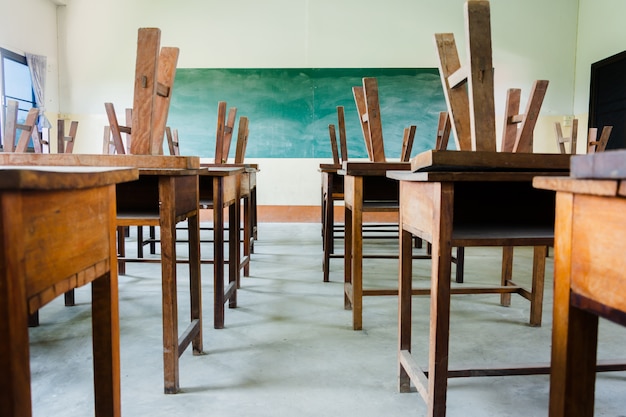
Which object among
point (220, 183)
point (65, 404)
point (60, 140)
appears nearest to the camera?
point (65, 404)

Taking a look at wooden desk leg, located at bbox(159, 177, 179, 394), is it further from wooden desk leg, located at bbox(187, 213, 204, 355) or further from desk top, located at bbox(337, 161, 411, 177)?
desk top, located at bbox(337, 161, 411, 177)

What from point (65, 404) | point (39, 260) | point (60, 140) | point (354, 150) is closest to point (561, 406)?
point (39, 260)

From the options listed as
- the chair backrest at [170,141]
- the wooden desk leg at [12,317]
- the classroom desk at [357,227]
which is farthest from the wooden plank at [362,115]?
the wooden desk leg at [12,317]

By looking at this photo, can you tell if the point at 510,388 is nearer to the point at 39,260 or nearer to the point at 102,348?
the point at 102,348

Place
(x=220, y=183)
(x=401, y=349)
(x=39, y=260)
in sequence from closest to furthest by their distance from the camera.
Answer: (x=39, y=260), (x=401, y=349), (x=220, y=183)

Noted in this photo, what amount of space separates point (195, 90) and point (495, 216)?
592cm

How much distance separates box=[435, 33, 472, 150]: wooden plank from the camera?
1403mm

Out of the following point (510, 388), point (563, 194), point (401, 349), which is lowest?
point (510, 388)

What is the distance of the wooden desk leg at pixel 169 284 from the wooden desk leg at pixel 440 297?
0.85 metres

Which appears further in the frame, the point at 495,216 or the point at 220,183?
the point at 220,183

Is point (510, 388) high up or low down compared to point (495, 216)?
down

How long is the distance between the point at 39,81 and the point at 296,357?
648cm

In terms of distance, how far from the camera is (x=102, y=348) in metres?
0.92

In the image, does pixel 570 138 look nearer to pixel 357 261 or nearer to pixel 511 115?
pixel 511 115
